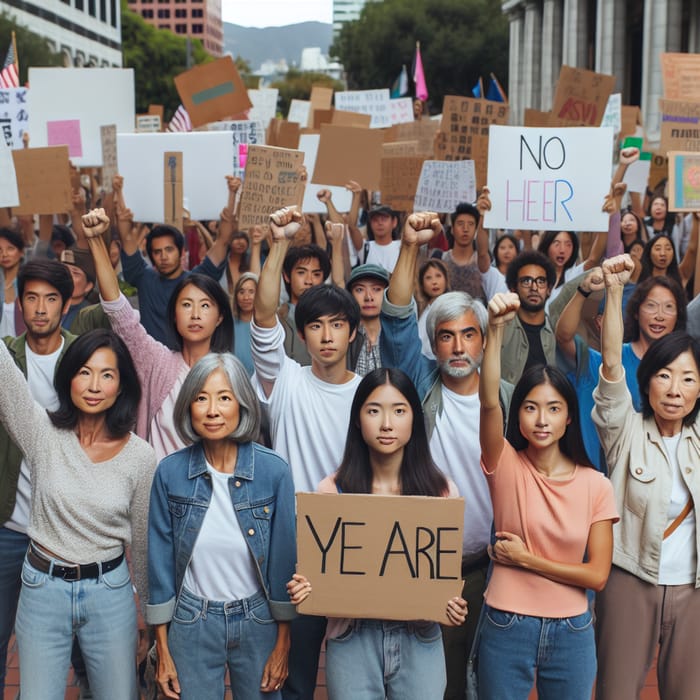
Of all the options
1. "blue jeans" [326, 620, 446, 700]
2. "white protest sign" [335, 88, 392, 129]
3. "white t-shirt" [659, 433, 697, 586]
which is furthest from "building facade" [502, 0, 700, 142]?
"blue jeans" [326, 620, 446, 700]

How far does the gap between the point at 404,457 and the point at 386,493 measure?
12 centimetres

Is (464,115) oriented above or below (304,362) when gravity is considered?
above

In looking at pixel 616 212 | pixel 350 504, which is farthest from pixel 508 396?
pixel 616 212

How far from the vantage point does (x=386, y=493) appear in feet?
10.8

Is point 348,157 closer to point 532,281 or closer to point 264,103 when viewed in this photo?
point 532,281

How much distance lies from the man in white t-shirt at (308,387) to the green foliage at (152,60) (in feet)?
206

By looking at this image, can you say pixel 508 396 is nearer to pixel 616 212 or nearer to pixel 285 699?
pixel 285 699

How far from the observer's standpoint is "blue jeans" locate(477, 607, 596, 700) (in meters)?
3.15

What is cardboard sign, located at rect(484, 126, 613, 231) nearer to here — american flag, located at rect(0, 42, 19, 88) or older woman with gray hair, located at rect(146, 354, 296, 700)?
older woman with gray hair, located at rect(146, 354, 296, 700)

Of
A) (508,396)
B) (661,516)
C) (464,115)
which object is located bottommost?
(661,516)

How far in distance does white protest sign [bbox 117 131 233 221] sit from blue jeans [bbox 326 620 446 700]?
4.78 metres

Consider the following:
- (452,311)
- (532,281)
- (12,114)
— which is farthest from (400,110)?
(452,311)

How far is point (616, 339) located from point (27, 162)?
18.6 ft

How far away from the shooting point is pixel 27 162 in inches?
311
